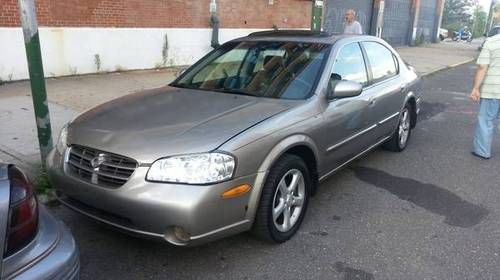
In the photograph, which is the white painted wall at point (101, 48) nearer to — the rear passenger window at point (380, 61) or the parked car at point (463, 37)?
the rear passenger window at point (380, 61)

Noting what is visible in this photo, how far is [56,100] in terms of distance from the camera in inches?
298

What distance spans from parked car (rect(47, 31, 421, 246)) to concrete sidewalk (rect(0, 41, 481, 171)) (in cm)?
190

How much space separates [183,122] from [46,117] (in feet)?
5.92

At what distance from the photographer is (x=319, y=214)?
13.2ft

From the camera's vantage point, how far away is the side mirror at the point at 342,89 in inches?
150

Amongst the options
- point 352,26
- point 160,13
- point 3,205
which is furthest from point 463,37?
point 3,205

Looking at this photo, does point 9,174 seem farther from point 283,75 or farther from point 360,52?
point 360,52

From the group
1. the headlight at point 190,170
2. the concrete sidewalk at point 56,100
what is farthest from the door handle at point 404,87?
the concrete sidewalk at point 56,100

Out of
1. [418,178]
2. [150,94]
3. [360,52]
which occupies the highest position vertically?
[360,52]

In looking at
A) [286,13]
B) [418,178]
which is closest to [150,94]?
[418,178]

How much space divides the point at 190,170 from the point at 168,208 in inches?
10.3

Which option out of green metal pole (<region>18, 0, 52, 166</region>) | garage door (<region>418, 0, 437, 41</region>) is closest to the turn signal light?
green metal pole (<region>18, 0, 52, 166</region>)

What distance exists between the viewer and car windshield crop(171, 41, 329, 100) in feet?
12.8

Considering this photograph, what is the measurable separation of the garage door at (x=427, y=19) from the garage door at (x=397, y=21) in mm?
2336
